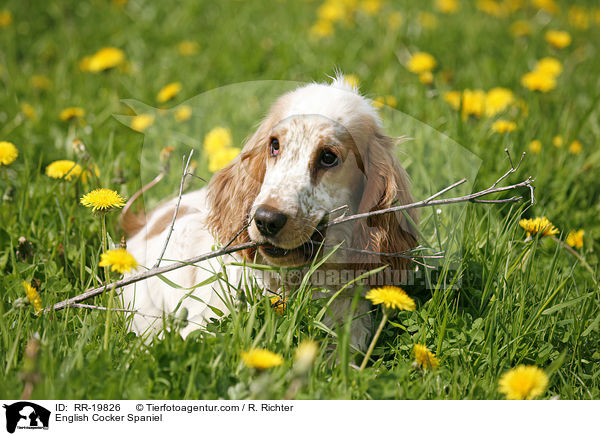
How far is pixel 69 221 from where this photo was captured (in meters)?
3.05

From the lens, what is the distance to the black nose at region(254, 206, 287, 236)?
2.30m

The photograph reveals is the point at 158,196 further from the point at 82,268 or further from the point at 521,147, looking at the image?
the point at 521,147

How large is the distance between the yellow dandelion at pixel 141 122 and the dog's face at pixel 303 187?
2040mm

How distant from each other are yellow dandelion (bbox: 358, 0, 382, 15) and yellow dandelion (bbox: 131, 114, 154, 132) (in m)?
2.96

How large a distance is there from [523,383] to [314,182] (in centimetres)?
109

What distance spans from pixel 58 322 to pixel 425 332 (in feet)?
4.79

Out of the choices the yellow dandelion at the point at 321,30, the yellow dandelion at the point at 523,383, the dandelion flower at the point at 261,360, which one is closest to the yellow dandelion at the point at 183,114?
the yellow dandelion at the point at 321,30

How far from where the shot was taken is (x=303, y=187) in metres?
2.44

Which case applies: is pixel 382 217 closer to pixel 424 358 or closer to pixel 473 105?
pixel 424 358
